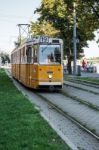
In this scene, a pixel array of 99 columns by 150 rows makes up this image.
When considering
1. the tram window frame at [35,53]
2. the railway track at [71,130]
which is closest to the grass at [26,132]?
the railway track at [71,130]

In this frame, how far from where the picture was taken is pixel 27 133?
12.9 meters

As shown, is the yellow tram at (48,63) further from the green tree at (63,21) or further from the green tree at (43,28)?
the green tree at (43,28)

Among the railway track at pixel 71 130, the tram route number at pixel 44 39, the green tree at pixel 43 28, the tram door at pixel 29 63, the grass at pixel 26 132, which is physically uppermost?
the green tree at pixel 43 28

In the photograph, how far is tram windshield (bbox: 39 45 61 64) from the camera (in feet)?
97.0

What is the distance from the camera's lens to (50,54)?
96.8 feet

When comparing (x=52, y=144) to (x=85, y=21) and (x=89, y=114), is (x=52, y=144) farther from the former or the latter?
(x=85, y=21)

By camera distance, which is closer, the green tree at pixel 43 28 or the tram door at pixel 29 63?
the tram door at pixel 29 63

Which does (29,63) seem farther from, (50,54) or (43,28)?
(43,28)

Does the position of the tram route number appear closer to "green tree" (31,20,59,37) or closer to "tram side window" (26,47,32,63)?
"tram side window" (26,47,32,63)

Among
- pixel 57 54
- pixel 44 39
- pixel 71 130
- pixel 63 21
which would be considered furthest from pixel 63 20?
pixel 71 130

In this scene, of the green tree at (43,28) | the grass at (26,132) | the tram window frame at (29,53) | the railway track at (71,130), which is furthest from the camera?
the green tree at (43,28)

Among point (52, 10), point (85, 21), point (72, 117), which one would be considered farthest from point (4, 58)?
point (72, 117)

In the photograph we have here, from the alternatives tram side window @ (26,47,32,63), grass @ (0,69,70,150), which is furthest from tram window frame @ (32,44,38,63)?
grass @ (0,69,70,150)

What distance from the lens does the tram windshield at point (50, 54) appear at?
29.6 metres
